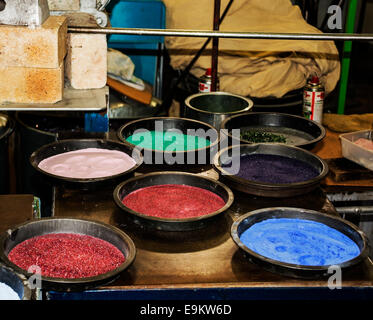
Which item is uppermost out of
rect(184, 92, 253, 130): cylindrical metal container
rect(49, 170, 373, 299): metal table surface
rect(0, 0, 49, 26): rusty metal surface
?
rect(0, 0, 49, 26): rusty metal surface

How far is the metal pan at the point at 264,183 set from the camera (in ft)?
7.68

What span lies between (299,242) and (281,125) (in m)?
1.28

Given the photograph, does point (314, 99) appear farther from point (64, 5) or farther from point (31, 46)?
point (31, 46)

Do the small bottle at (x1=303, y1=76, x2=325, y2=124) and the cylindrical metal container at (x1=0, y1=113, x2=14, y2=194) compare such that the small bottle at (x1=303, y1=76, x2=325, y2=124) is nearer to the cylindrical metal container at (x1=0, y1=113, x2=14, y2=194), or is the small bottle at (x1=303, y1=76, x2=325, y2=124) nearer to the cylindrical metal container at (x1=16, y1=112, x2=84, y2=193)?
the cylindrical metal container at (x1=16, y1=112, x2=84, y2=193)

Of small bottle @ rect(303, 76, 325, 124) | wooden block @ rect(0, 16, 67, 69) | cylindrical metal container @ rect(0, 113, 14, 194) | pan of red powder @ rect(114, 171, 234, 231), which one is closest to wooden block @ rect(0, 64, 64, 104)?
wooden block @ rect(0, 16, 67, 69)

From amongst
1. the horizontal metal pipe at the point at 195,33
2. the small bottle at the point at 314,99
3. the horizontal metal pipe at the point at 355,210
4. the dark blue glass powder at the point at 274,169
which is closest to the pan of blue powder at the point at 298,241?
the dark blue glass powder at the point at 274,169

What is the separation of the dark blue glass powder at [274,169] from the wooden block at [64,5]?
116 centimetres

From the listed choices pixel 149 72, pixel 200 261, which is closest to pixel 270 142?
pixel 200 261

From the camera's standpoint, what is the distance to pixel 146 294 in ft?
5.85

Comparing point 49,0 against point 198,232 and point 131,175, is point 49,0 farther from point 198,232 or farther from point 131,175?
point 198,232

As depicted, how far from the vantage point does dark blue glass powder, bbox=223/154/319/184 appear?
2.55 meters

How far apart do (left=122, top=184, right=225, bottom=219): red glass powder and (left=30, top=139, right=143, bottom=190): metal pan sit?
117mm

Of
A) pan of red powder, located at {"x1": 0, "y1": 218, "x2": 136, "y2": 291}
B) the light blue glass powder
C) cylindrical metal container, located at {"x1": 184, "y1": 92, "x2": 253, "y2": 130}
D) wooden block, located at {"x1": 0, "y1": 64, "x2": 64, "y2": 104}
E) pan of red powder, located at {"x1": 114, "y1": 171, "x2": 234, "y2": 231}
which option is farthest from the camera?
cylindrical metal container, located at {"x1": 184, "y1": 92, "x2": 253, "y2": 130}

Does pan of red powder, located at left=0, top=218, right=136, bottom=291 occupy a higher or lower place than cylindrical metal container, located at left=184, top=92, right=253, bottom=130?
lower
